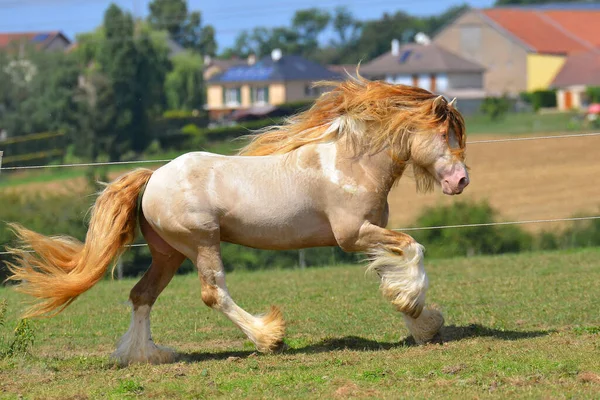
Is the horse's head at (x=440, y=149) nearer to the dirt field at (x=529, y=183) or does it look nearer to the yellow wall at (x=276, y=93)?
the dirt field at (x=529, y=183)

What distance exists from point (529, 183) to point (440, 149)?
1123 inches

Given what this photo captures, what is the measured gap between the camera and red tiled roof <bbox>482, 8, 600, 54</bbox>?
311 feet

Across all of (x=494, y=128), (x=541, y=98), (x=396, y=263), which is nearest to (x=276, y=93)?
(x=541, y=98)

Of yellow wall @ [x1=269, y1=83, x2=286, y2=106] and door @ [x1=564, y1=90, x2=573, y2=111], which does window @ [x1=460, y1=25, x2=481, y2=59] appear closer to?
door @ [x1=564, y1=90, x2=573, y2=111]

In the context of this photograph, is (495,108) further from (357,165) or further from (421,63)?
(357,165)

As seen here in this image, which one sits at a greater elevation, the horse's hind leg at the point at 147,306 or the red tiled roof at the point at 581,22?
the red tiled roof at the point at 581,22

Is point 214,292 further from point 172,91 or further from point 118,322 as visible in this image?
point 172,91

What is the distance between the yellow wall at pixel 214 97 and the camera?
319 ft

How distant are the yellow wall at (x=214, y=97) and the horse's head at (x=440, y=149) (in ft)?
294

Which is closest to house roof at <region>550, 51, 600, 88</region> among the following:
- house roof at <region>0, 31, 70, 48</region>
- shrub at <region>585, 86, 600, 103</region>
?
shrub at <region>585, 86, 600, 103</region>

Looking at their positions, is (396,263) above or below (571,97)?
above

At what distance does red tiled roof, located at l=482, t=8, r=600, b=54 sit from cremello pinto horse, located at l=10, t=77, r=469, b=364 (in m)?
88.0

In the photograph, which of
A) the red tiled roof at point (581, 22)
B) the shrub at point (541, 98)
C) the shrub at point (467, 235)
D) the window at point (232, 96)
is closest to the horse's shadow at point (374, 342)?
the shrub at point (467, 235)

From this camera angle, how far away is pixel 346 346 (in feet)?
27.5
